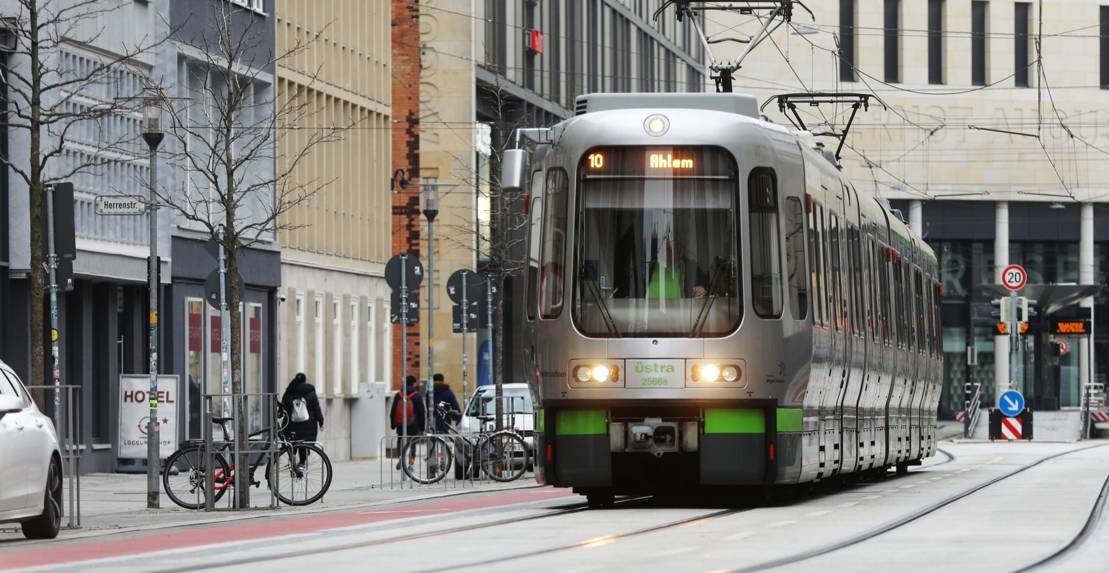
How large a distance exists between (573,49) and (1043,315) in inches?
831

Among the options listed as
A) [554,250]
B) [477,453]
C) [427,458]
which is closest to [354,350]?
[477,453]

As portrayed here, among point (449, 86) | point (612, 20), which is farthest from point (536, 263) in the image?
point (612, 20)

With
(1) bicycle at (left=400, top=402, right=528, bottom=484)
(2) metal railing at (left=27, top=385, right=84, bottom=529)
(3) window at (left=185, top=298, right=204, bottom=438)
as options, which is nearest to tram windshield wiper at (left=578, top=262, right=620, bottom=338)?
(2) metal railing at (left=27, top=385, right=84, bottom=529)

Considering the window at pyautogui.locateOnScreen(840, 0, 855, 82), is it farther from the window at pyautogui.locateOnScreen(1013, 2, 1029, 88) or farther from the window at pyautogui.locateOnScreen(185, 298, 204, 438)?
the window at pyautogui.locateOnScreen(185, 298, 204, 438)

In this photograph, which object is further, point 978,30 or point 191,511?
point 978,30

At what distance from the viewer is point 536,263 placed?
23125mm

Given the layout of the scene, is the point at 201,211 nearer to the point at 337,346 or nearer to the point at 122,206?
the point at 337,346

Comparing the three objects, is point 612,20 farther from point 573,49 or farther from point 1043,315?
point 1043,315

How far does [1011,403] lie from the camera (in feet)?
196

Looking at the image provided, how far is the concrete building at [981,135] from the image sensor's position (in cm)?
9425

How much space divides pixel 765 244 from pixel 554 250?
6.04ft

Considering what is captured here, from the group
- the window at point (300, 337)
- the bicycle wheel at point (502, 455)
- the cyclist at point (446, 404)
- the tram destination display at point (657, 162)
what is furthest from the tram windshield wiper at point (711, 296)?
the window at point (300, 337)

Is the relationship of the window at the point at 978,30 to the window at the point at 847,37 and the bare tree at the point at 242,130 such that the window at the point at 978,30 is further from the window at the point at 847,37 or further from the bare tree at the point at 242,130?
the bare tree at the point at 242,130

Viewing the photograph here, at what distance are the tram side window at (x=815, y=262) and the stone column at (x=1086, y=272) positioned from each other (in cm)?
7279
